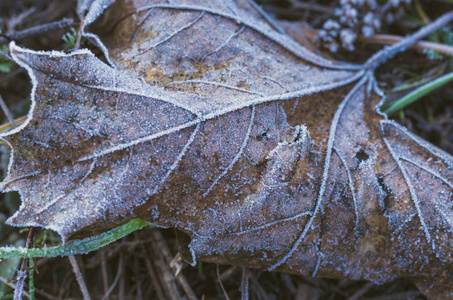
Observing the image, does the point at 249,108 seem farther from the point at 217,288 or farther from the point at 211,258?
the point at 217,288

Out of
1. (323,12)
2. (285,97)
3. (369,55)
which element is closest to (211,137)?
(285,97)

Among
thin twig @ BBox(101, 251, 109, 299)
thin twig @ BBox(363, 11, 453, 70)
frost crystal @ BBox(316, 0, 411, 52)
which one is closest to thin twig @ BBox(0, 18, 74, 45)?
thin twig @ BBox(101, 251, 109, 299)

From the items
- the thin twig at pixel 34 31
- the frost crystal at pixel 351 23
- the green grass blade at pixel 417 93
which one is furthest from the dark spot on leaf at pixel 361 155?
the thin twig at pixel 34 31

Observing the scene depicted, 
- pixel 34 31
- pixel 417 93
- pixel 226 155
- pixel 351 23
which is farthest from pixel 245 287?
pixel 34 31

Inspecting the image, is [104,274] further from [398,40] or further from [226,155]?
[398,40]

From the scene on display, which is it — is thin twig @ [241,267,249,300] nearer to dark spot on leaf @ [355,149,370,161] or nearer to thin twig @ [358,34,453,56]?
dark spot on leaf @ [355,149,370,161]

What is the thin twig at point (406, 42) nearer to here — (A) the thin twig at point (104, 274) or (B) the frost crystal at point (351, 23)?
(B) the frost crystal at point (351, 23)
